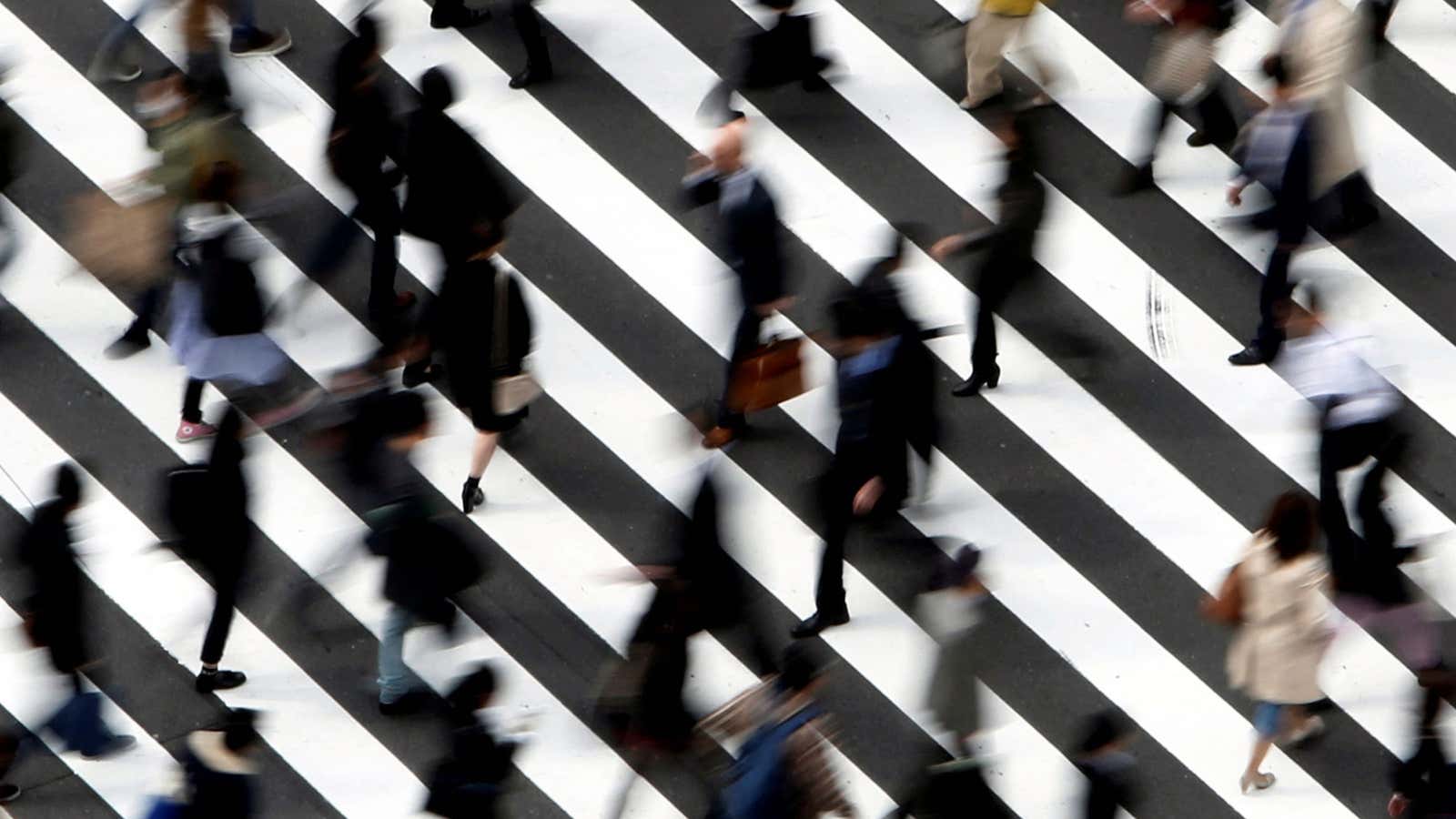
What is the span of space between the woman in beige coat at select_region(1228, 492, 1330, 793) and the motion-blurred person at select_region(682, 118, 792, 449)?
99.6 inches

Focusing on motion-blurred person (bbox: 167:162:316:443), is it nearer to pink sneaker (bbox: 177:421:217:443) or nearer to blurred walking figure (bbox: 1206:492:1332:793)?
pink sneaker (bbox: 177:421:217:443)

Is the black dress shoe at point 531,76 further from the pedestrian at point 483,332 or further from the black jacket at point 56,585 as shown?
the black jacket at point 56,585

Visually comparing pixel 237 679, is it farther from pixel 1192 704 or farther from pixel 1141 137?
pixel 1141 137

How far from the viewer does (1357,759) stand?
10969mm

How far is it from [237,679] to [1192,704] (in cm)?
446

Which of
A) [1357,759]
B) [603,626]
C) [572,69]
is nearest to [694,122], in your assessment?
[572,69]

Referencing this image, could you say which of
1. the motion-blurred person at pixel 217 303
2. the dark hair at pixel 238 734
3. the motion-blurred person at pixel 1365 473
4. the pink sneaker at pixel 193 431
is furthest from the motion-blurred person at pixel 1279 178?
the dark hair at pixel 238 734

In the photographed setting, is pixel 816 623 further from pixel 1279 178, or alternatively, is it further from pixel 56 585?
pixel 56 585

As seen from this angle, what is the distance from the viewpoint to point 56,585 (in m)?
10.1

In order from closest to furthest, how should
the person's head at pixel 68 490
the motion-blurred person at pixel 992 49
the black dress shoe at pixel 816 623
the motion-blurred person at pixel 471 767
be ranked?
the motion-blurred person at pixel 471 767 → the person's head at pixel 68 490 → the black dress shoe at pixel 816 623 → the motion-blurred person at pixel 992 49

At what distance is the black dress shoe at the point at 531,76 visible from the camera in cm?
1263

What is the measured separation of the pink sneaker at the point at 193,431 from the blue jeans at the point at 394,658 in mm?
1428

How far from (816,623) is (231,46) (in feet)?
15.1

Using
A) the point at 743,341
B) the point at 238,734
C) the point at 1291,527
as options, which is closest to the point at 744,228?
the point at 743,341
